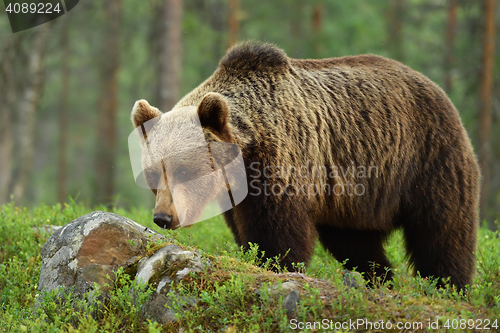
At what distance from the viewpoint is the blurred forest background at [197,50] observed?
42.4 ft

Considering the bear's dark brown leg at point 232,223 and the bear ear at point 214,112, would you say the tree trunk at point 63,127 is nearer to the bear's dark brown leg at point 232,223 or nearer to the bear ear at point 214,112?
the bear's dark brown leg at point 232,223

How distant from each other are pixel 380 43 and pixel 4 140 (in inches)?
514

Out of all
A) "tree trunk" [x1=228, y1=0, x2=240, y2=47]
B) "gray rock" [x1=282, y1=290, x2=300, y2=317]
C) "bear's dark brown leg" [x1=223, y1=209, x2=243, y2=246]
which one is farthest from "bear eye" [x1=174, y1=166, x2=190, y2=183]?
"tree trunk" [x1=228, y1=0, x2=240, y2=47]

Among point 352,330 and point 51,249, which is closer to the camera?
point 352,330

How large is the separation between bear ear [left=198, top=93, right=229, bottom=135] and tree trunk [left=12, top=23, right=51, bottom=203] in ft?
35.3

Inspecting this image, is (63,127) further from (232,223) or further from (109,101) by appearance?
(232,223)

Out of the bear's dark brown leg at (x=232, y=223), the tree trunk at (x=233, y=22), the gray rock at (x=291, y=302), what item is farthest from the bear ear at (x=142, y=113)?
the tree trunk at (x=233, y=22)

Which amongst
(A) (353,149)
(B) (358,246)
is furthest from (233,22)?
(A) (353,149)

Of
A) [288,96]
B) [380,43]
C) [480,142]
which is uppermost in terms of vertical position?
[288,96]

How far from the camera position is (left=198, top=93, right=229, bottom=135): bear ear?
411 centimetres

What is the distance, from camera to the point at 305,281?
3.56 metres

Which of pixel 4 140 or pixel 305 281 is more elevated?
pixel 305 281

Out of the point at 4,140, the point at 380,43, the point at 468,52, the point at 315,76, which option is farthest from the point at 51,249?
the point at 380,43

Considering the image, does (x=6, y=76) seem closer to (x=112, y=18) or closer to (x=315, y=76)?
(x=112, y=18)
